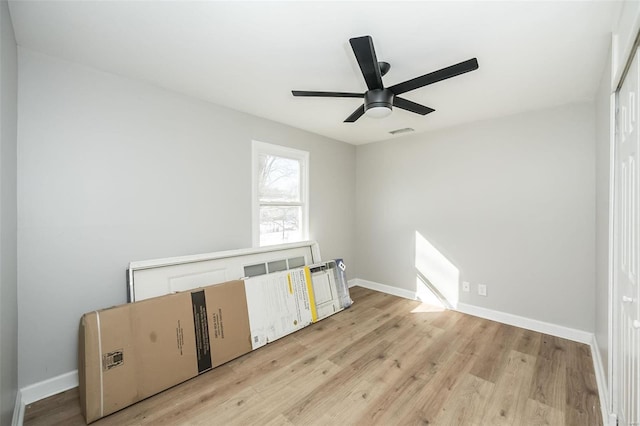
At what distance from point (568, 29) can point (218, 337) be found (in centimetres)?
330

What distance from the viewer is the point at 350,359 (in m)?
2.40

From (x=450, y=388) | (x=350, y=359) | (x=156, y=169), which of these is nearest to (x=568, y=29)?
(x=450, y=388)

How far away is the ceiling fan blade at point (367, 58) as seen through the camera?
1.37 metres

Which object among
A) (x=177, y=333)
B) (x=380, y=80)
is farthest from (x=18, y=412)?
(x=380, y=80)

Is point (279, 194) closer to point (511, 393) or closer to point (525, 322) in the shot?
point (511, 393)

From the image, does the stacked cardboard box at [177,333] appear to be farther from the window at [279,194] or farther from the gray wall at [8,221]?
the window at [279,194]

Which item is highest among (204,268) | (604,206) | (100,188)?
(100,188)

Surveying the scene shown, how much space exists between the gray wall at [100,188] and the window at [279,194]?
0.87 ft

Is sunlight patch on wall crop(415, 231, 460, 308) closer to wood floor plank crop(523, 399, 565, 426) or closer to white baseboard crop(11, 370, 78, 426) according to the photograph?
wood floor plank crop(523, 399, 565, 426)

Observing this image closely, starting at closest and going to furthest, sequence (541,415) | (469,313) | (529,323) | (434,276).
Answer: (541,415), (529,323), (469,313), (434,276)

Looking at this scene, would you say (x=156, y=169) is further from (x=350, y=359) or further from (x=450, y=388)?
(x=450, y=388)

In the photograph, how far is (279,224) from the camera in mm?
3506

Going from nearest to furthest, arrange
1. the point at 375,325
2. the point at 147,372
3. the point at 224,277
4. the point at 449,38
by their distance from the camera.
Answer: the point at 449,38
the point at 147,372
the point at 224,277
the point at 375,325

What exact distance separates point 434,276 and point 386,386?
2.00m
